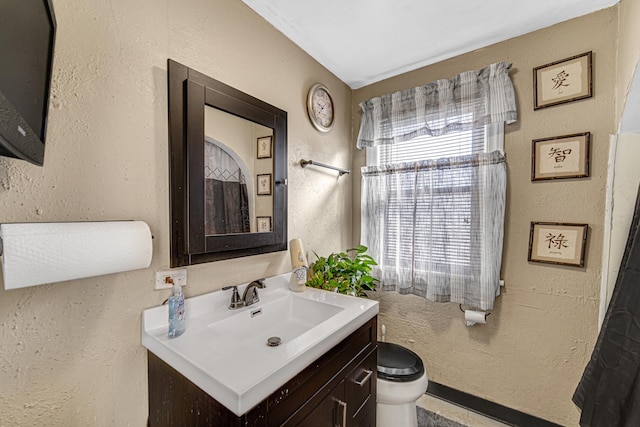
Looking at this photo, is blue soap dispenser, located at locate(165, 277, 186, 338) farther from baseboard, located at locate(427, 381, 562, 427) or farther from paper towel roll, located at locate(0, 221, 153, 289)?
baseboard, located at locate(427, 381, 562, 427)

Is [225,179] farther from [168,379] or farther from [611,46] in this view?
[611,46]

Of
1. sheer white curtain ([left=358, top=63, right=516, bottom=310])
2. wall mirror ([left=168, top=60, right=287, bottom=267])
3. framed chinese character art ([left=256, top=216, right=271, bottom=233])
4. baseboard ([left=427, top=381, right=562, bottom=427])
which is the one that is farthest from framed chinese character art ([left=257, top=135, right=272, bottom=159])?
baseboard ([left=427, top=381, right=562, bottom=427])

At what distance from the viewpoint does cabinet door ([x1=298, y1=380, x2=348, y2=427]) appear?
84 cm

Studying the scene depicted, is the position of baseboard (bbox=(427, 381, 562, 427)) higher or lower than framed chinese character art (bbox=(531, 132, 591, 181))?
lower

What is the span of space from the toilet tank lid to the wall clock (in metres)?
1.49

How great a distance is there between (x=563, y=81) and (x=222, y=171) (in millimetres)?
1847

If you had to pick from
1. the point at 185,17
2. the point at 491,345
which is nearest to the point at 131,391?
the point at 185,17

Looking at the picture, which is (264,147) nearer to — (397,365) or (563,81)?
(397,365)

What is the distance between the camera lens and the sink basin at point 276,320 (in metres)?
1.08

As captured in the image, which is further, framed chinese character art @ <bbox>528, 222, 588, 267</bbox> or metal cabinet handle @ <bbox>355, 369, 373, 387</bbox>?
framed chinese character art @ <bbox>528, 222, 588, 267</bbox>

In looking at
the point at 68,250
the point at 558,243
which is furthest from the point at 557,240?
the point at 68,250

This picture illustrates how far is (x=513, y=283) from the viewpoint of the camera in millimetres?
1534

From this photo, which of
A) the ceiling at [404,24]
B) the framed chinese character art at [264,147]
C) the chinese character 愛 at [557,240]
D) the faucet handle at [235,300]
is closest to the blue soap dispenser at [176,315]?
the faucet handle at [235,300]

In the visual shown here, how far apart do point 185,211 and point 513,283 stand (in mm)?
1817
